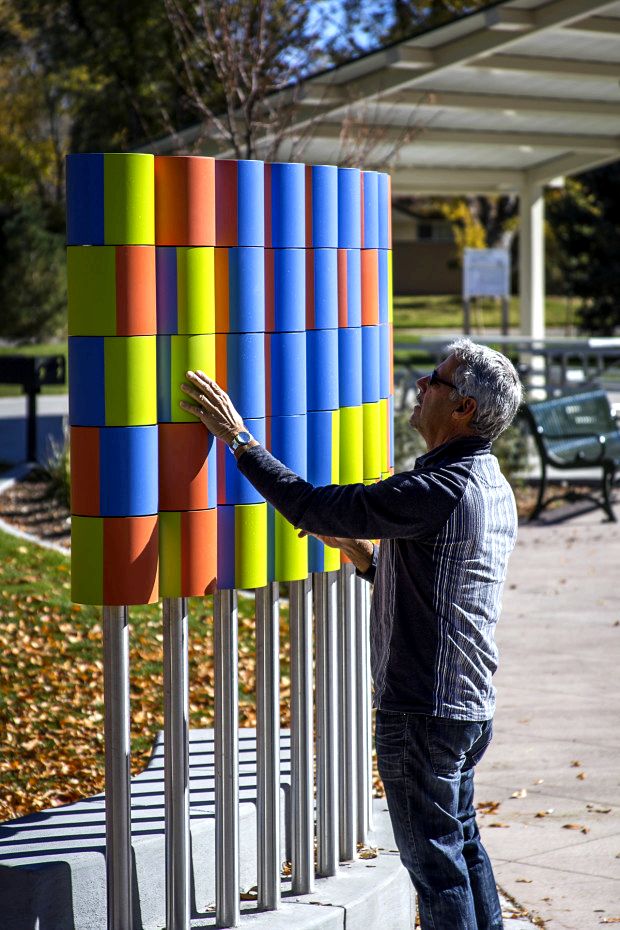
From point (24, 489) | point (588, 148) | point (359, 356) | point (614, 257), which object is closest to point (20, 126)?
point (614, 257)

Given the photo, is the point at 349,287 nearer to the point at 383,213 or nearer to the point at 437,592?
the point at 383,213

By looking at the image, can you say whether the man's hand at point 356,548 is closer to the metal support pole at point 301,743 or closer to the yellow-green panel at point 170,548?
the metal support pole at point 301,743

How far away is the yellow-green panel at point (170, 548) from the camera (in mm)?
3555

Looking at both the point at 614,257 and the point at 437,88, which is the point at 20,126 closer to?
the point at 614,257

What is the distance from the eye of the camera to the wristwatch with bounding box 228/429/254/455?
3.51m

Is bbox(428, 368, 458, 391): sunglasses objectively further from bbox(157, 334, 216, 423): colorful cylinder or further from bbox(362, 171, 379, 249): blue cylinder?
bbox(362, 171, 379, 249): blue cylinder

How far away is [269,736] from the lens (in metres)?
3.88

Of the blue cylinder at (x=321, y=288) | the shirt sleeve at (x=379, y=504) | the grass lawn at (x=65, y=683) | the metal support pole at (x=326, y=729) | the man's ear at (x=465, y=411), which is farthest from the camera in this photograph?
the grass lawn at (x=65, y=683)

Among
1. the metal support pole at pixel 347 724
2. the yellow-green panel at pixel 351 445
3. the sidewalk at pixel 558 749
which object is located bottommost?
the sidewalk at pixel 558 749

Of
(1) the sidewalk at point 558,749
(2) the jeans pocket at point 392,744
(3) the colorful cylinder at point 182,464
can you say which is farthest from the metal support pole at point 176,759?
(1) the sidewalk at point 558,749

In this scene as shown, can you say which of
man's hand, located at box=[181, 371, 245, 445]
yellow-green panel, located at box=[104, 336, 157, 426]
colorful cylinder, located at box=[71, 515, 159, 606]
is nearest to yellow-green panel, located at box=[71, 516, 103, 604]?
colorful cylinder, located at box=[71, 515, 159, 606]

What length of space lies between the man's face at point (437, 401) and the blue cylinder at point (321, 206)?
727mm

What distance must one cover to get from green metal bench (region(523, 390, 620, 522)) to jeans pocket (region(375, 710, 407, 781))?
835 centimetres

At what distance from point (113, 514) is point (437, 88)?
11.6m
